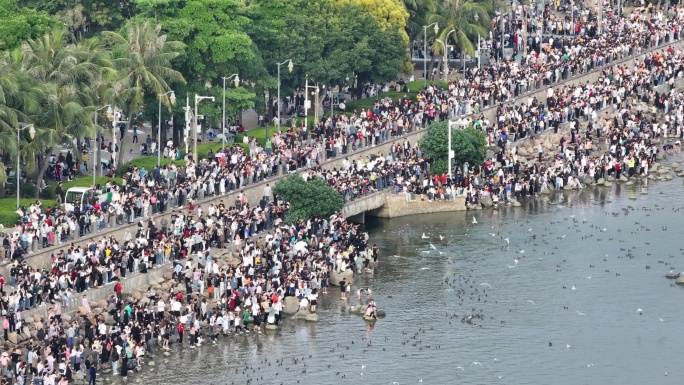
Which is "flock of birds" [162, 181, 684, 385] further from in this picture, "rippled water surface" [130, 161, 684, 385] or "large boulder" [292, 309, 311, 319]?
"large boulder" [292, 309, 311, 319]

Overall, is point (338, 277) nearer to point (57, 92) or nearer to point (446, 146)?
point (57, 92)

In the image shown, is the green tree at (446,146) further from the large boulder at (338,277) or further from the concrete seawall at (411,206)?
the large boulder at (338,277)

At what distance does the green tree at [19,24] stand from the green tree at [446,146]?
92.5 feet

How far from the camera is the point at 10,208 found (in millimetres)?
127875

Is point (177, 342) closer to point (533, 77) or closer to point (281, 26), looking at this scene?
point (281, 26)

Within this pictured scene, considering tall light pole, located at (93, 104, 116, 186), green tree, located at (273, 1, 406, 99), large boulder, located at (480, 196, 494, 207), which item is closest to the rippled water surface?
large boulder, located at (480, 196, 494, 207)

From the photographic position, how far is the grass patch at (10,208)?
125 meters

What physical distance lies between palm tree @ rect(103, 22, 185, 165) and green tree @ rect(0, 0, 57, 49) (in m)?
5.36

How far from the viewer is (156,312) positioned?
117 metres

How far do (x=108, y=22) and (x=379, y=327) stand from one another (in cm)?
4711

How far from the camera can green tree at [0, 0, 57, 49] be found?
145000 mm

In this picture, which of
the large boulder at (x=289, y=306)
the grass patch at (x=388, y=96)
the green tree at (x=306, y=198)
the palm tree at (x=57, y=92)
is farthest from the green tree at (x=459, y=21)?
the large boulder at (x=289, y=306)

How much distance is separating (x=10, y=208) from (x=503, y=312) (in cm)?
3090

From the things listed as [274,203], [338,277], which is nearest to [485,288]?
[338,277]
